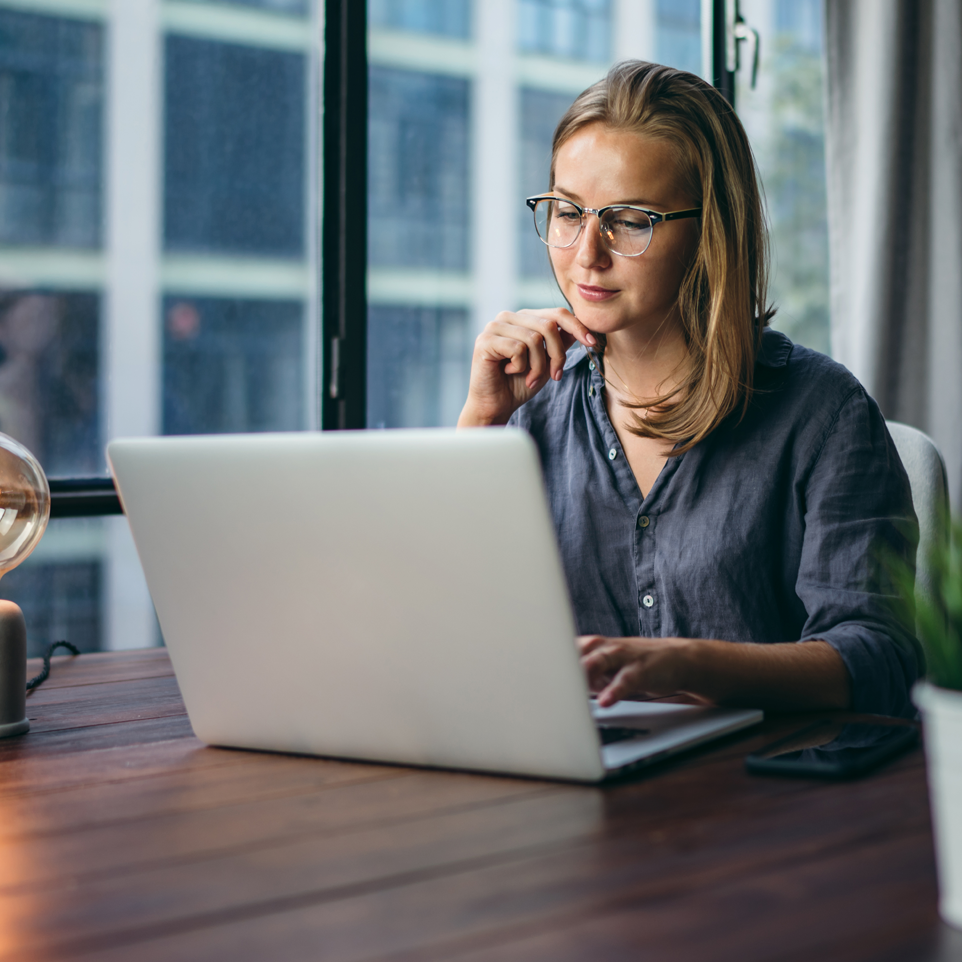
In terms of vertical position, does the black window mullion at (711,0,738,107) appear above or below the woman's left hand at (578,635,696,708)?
above

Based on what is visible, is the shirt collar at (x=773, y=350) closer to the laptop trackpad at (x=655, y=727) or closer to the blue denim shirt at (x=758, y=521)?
the blue denim shirt at (x=758, y=521)

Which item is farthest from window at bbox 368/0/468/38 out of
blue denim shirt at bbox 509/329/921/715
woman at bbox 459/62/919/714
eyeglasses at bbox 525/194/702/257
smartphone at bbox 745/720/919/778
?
smartphone at bbox 745/720/919/778

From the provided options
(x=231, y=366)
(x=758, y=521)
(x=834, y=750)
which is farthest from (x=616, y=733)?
(x=231, y=366)

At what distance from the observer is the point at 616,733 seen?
86cm

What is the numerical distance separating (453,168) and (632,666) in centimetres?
180

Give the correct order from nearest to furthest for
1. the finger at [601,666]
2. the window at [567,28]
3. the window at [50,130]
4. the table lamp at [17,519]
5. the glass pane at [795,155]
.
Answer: the finger at [601,666]
the table lamp at [17,519]
the window at [50,130]
the window at [567,28]
the glass pane at [795,155]

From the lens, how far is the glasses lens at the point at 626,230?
1.31 metres

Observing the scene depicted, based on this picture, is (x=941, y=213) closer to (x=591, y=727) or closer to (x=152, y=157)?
(x=152, y=157)

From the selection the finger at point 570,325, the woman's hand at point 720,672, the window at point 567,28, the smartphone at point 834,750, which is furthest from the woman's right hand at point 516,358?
the window at point 567,28

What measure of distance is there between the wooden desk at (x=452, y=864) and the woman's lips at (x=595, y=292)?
0.66m

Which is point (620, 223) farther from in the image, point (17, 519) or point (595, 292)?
point (17, 519)

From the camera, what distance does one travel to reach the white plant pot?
52 cm

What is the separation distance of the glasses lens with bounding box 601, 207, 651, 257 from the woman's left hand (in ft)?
1.98

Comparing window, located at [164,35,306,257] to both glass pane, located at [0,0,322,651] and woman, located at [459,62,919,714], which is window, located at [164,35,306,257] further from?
woman, located at [459,62,919,714]
